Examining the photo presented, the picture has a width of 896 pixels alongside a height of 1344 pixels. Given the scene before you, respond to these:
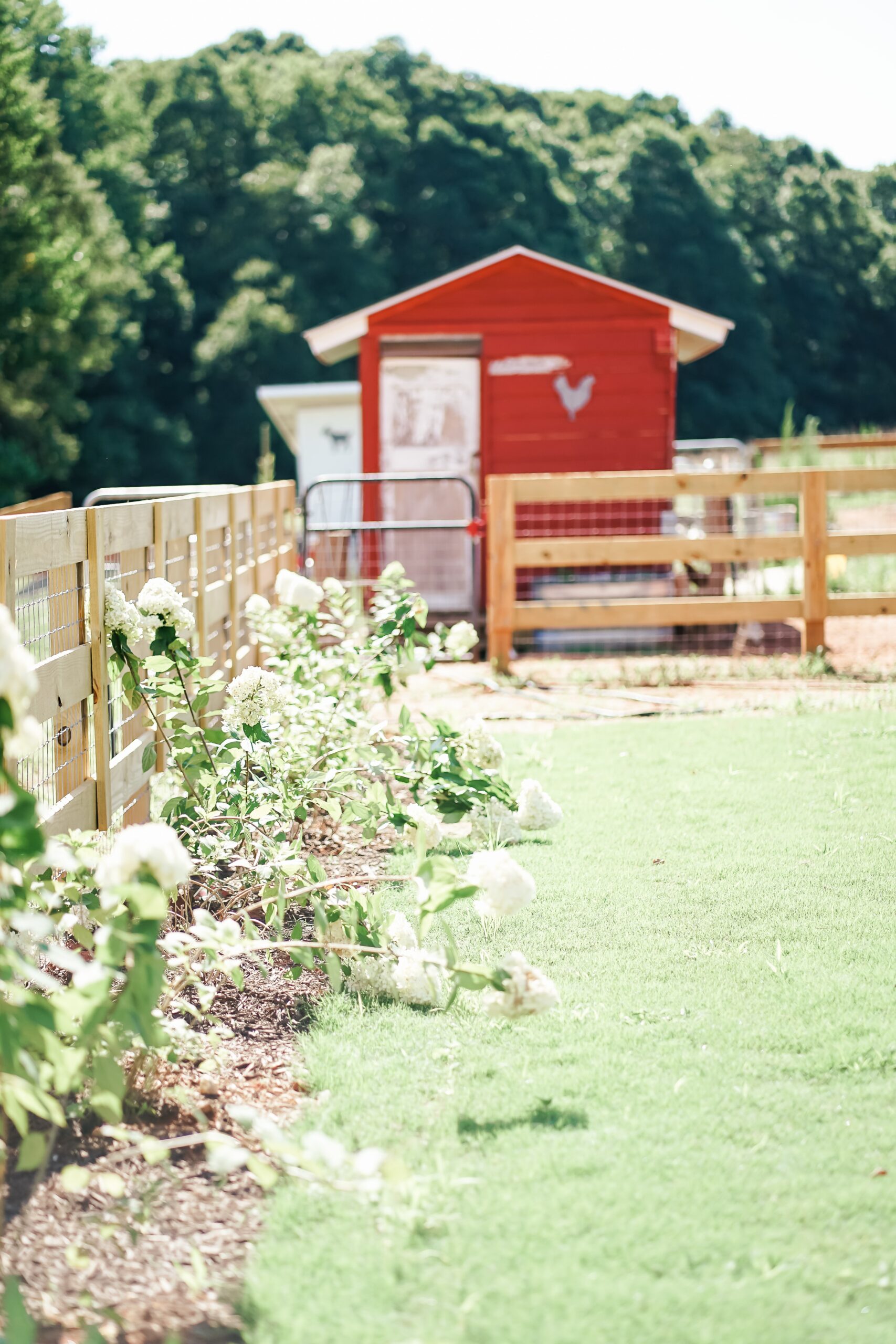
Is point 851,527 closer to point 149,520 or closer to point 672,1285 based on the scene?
point 149,520

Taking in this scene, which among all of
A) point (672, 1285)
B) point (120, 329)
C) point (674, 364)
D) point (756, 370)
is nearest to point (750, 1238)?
point (672, 1285)

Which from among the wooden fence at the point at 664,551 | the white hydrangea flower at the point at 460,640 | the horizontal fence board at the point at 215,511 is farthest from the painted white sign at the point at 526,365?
the white hydrangea flower at the point at 460,640

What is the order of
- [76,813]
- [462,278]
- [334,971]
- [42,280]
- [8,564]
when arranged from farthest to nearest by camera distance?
[42,280]
[462,278]
[76,813]
[8,564]
[334,971]

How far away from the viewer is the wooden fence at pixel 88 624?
342cm

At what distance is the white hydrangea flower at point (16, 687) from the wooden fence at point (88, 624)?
0.98m

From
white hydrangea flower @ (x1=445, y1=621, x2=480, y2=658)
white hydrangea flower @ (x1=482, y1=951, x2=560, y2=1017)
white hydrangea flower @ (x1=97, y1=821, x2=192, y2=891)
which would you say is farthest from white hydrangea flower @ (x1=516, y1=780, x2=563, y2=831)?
white hydrangea flower @ (x1=97, y1=821, x2=192, y2=891)

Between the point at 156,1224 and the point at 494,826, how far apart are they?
2.62 metres

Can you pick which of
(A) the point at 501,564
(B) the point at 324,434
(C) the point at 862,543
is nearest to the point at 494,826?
(A) the point at 501,564

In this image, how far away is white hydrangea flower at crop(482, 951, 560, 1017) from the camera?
2789mm

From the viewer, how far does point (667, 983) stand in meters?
3.48

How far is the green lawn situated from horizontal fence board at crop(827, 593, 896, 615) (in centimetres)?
502

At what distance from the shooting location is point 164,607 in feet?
12.6

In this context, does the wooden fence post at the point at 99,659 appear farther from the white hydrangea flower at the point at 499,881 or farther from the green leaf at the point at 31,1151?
the green leaf at the point at 31,1151

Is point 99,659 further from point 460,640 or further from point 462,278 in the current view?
point 462,278
